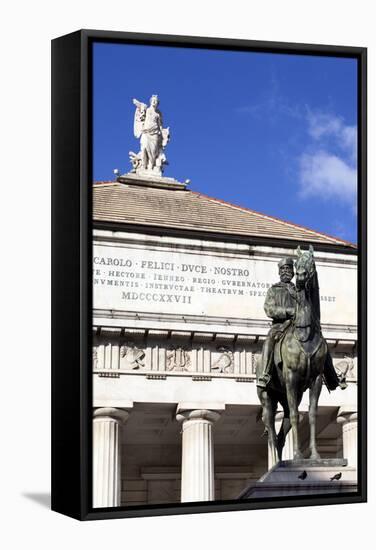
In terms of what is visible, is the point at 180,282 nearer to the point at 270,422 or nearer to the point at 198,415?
the point at 270,422

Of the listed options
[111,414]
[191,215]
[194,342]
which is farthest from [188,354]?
[111,414]

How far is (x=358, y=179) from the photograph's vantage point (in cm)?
2859

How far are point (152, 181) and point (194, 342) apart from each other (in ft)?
8.63

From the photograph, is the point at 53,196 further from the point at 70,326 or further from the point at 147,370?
the point at 147,370

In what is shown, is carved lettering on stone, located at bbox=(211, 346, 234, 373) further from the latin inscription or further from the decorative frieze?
the latin inscription

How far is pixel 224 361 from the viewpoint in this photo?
101ft

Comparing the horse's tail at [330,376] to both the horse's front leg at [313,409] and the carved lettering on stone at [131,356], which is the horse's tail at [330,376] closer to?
the horse's front leg at [313,409]

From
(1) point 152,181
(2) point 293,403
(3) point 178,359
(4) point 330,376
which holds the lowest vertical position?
(2) point 293,403

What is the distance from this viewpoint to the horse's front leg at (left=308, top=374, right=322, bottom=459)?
93.0ft

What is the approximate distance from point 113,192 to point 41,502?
4167 millimetres

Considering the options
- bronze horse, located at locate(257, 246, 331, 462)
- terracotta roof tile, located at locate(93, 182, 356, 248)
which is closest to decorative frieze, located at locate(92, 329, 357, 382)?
bronze horse, located at locate(257, 246, 331, 462)

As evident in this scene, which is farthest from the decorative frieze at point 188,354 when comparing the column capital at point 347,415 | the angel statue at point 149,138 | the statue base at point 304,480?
the angel statue at point 149,138

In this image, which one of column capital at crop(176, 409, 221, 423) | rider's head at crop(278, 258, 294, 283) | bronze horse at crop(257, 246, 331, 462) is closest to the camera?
bronze horse at crop(257, 246, 331, 462)

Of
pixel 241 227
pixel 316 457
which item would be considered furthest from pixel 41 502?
pixel 241 227
